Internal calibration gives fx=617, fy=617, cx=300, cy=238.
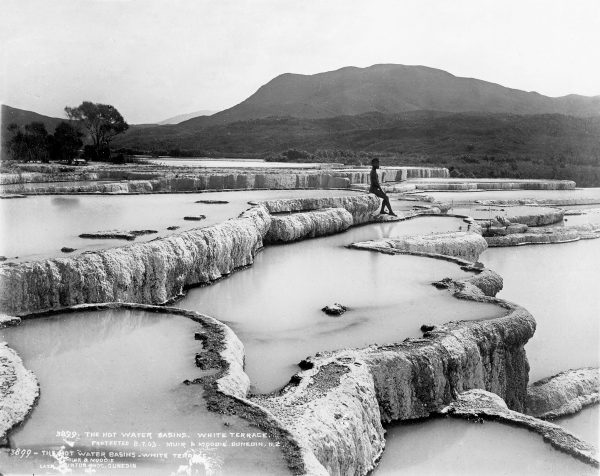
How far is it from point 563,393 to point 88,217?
24.0 feet

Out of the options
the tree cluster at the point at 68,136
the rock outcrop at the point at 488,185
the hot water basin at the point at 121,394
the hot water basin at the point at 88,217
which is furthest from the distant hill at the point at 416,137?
the hot water basin at the point at 121,394

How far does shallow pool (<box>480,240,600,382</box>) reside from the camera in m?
9.11

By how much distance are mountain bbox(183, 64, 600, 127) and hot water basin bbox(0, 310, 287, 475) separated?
93.7 meters

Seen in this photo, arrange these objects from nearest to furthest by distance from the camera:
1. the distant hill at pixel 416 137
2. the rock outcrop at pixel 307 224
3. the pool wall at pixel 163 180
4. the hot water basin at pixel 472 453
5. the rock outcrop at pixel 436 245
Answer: the hot water basin at pixel 472 453, the rock outcrop at pixel 436 245, the rock outcrop at pixel 307 224, the pool wall at pixel 163 180, the distant hill at pixel 416 137

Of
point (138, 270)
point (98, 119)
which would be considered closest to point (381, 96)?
point (98, 119)

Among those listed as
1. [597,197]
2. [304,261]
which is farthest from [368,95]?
[304,261]

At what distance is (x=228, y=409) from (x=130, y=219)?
6362 mm

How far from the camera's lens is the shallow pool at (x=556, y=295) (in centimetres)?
911

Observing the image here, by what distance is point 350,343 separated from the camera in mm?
5934

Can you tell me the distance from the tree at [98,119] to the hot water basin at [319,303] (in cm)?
2526

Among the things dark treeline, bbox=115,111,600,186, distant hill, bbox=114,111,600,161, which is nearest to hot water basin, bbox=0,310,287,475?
dark treeline, bbox=115,111,600,186

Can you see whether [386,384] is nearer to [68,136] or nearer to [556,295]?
[556,295]

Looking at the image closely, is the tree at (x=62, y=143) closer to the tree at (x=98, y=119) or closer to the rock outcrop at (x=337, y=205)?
the tree at (x=98, y=119)

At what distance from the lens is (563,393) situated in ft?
25.6
